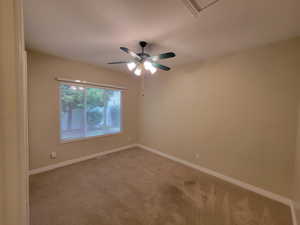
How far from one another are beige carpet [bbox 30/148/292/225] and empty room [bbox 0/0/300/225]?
0.02m

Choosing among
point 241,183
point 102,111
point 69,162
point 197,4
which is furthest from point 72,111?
point 241,183

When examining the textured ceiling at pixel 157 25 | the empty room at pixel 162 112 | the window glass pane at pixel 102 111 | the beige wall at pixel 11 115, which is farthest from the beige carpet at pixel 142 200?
the textured ceiling at pixel 157 25

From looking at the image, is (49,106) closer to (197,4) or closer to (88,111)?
(88,111)

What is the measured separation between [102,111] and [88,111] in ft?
1.33

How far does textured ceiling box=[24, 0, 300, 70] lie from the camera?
4.53ft

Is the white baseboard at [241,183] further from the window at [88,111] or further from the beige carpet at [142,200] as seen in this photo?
the window at [88,111]

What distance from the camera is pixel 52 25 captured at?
5.67 ft

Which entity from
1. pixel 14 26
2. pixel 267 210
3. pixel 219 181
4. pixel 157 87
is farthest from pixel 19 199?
pixel 157 87

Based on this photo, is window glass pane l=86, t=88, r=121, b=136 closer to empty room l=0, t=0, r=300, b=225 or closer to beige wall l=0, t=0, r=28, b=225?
empty room l=0, t=0, r=300, b=225

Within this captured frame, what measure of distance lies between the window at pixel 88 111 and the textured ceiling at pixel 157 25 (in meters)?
1.06

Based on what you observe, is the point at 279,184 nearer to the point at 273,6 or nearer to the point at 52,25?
the point at 273,6

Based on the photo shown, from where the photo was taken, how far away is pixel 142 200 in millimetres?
1980

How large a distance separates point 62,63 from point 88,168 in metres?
2.37

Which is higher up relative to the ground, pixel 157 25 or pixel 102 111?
pixel 157 25
